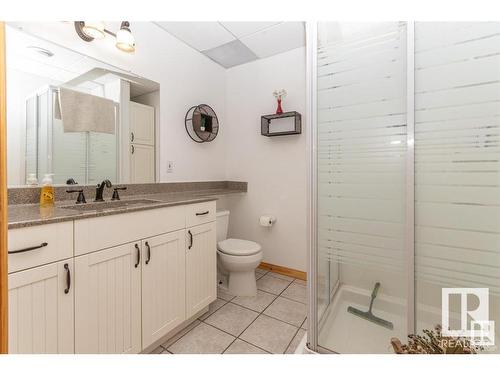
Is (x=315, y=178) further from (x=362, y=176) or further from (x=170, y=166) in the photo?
(x=170, y=166)

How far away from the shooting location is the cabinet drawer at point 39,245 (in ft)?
2.69

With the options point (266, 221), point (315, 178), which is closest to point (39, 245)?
point (315, 178)

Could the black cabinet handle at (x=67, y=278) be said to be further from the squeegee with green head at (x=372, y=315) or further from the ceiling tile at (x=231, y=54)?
the ceiling tile at (x=231, y=54)

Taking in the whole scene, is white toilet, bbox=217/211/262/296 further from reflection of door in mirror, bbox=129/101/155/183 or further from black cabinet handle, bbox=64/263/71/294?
black cabinet handle, bbox=64/263/71/294

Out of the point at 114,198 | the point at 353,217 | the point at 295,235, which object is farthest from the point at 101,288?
the point at 295,235

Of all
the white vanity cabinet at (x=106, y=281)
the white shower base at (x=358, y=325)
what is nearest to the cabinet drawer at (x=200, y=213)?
the white vanity cabinet at (x=106, y=281)

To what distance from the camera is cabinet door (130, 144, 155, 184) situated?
185 cm

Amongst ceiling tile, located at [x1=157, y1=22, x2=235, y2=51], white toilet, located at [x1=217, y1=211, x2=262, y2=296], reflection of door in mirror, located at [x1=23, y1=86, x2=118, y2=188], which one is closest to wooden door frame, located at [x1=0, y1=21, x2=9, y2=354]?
reflection of door in mirror, located at [x1=23, y1=86, x2=118, y2=188]

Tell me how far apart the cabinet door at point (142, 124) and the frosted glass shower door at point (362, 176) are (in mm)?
1429

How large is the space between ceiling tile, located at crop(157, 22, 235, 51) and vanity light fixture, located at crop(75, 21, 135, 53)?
535mm

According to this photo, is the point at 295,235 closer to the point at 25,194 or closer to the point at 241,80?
the point at 241,80

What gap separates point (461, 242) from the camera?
975 mm

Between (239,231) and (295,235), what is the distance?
26.6 inches
